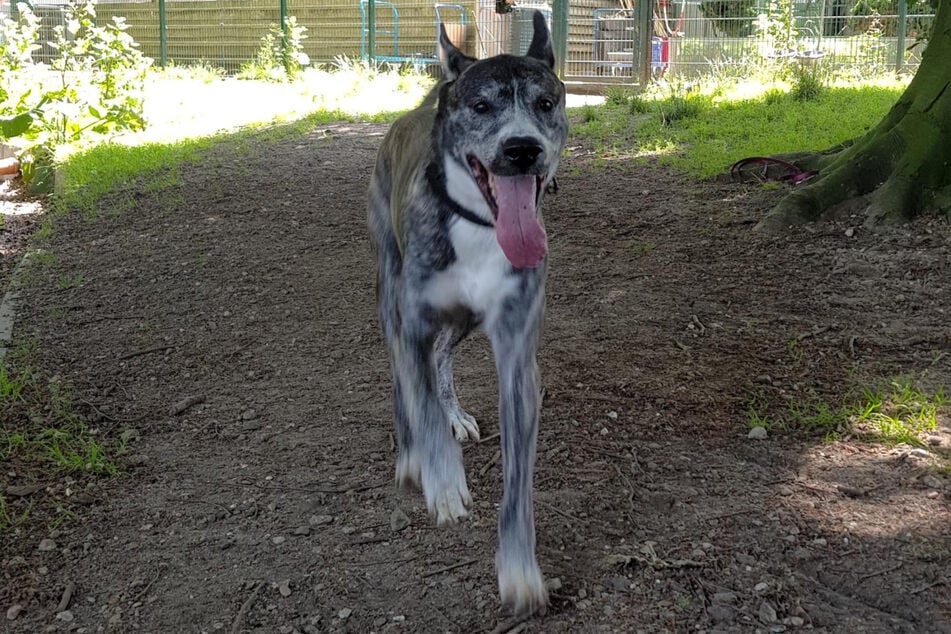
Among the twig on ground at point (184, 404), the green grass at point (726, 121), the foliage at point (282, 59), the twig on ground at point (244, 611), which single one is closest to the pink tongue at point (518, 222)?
the twig on ground at point (244, 611)

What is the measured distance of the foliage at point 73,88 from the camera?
31.2ft

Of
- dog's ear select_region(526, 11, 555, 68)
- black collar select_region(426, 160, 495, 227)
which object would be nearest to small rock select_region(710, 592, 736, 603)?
black collar select_region(426, 160, 495, 227)

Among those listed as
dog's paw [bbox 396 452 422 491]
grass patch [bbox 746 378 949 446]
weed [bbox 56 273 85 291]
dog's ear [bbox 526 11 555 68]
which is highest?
dog's ear [bbox 526 11 555 68]

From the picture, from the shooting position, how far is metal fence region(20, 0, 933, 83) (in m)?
13.6

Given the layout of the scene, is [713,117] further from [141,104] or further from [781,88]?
[141,104]

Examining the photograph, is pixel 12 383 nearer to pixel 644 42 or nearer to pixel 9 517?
pixel 9 517

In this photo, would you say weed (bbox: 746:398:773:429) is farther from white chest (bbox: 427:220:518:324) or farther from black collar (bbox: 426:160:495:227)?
black collar (bbox: 426:160:495:227)

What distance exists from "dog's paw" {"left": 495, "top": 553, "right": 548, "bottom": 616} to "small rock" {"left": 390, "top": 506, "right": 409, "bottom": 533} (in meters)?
0.63

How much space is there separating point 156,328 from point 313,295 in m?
0.93

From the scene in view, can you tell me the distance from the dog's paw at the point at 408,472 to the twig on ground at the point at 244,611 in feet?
2.09

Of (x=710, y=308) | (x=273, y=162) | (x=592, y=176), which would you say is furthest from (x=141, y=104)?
(x=710, y=308)

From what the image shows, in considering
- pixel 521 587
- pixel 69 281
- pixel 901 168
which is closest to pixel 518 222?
pixel 521 587

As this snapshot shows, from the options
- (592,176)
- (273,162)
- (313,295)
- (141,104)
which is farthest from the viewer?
(141,104)

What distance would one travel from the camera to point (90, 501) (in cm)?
379
